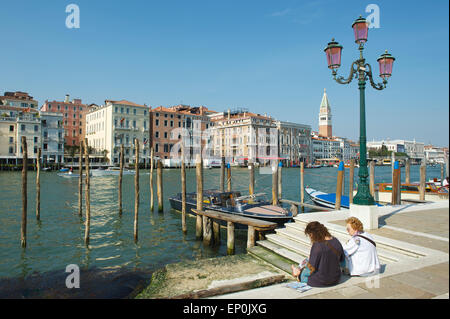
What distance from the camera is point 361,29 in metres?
6.55

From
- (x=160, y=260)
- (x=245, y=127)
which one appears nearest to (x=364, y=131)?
(x=160, y=260)

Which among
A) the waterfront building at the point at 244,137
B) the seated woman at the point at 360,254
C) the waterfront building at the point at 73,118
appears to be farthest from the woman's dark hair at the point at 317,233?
the waterfront building at the point at 73,118

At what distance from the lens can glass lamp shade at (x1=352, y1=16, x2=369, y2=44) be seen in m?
6.50

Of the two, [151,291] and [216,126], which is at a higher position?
[216,126]

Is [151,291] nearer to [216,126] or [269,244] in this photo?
[269,244]

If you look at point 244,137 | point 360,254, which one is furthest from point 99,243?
point 244,137

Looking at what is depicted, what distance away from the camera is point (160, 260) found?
8.23 metres

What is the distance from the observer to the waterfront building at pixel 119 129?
182 feet

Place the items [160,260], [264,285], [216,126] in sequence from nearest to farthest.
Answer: [264,285]
[160,260]
[216,126]

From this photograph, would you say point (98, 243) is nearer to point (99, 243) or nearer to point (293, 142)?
point (99, 243)

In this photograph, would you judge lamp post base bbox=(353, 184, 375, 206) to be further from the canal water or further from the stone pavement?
the canal water

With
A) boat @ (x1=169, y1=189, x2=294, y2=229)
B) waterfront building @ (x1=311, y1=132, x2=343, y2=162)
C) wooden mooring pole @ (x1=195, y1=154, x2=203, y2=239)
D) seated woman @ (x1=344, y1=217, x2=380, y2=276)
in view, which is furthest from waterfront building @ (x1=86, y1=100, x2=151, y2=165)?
waterfront building @ (x1=311, y1=132, x2=343, y2=162)
